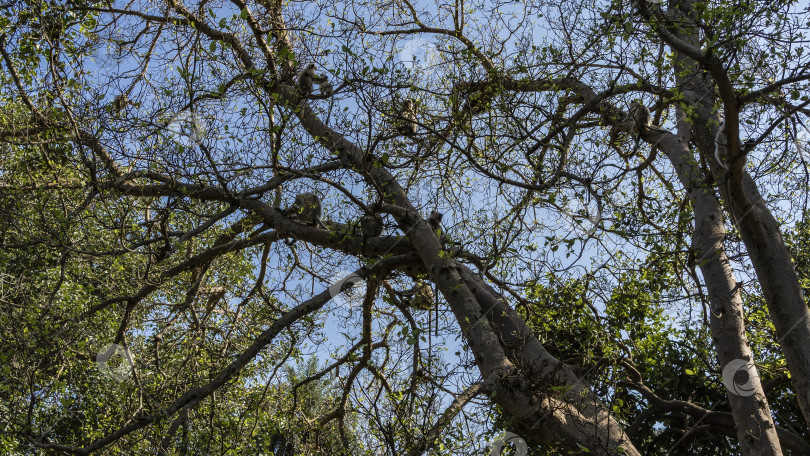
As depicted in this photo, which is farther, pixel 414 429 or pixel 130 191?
pixel 130 191

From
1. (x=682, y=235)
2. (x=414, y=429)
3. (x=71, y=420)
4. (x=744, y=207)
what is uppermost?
(x=71, y=420)

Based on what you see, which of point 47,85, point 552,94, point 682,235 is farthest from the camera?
point 682,235

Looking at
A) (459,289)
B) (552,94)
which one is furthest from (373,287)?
(552,94)

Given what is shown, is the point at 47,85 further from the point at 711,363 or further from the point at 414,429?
the point at 711,363

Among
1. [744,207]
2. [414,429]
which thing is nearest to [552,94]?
[744,207]

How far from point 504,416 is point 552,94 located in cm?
375

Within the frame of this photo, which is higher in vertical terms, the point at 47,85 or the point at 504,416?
the point at 47,85

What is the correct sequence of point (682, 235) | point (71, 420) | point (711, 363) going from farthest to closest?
1. point (71, 420)
2. point (711, 363)
3. point (682, 235)

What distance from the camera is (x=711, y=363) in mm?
7285

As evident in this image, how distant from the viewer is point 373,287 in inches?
272

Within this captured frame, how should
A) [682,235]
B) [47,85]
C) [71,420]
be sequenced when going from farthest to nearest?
1. [71,420]
2. [682,235]
3. [47,85]

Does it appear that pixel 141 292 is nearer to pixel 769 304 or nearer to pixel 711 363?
pixel 769 304

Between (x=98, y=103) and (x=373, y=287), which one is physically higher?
(x=98, y=103)

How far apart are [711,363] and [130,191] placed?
7224mm
